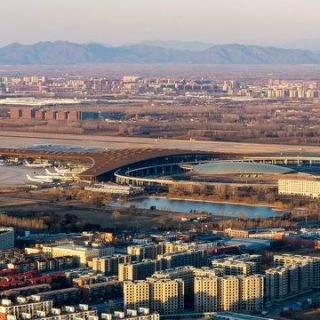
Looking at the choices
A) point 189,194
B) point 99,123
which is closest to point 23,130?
point 99,123

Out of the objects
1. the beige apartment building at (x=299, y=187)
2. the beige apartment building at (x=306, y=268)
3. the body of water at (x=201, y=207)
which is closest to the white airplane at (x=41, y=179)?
the body of water at (x=201, y=207)

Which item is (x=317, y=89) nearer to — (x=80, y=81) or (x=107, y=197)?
(x=80, y=81)

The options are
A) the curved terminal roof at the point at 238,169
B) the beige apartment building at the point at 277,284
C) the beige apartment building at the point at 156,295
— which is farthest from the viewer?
the curved terminal roof at the point at 238,169

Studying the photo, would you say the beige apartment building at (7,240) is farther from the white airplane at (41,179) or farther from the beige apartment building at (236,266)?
the white airplane at (41,179)

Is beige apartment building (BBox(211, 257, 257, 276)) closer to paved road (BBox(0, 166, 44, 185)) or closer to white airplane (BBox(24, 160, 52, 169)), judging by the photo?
paved road (BBox(0, 166, 44, 185))

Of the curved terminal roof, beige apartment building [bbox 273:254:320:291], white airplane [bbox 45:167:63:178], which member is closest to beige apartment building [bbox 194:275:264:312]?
beige apartment building [bbox 273:254:320:291]

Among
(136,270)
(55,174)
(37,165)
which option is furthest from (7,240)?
(37,165)
